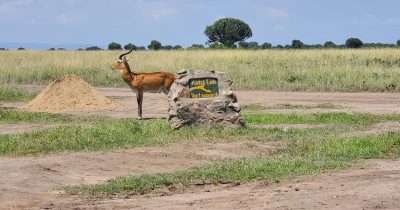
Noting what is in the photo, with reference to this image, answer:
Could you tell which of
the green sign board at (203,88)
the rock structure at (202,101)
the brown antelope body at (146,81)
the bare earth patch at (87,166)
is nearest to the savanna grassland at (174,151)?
the bare earth patch at (87,166)

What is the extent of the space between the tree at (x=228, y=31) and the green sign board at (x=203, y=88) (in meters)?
67.4

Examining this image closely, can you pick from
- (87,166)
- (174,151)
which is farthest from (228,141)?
(87,166)

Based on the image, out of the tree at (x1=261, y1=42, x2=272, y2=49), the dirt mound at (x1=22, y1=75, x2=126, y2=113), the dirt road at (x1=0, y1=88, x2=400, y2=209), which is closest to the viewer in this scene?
the dirt road at (x1=0, y1=88, x2=400, y2=209)

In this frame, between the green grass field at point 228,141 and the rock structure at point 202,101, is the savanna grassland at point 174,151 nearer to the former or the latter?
the green grass field at point 228,141

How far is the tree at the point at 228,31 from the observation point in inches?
3356

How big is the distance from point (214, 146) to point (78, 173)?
11.9ft

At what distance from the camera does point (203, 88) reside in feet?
57.3

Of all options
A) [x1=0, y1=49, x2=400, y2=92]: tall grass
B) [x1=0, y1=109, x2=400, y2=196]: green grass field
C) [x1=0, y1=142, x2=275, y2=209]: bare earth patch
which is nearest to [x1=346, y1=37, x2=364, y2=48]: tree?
[x1=0, y1=49, x2=400, y2=92]: tall grass

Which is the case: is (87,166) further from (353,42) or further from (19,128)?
(353,42)

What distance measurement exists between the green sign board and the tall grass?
1434 cm

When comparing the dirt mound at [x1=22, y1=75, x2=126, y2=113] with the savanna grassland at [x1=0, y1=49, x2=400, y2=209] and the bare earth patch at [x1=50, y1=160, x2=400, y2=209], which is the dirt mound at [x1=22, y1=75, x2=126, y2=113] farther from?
the bare earth patch at [x1=50, y1=160, x2=400, y2=209]

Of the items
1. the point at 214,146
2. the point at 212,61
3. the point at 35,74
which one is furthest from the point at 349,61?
the point at 214,146

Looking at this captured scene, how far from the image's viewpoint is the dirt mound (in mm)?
23031

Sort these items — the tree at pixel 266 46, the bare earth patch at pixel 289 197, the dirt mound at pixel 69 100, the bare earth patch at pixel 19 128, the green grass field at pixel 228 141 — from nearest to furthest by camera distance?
the bare earth patch at pixel 289 197
the green grass field at pixel 228 141
the bare earth patch at pixel 19 128
the dirt mound at pixel 69 100
the tree at pixel 266 46
